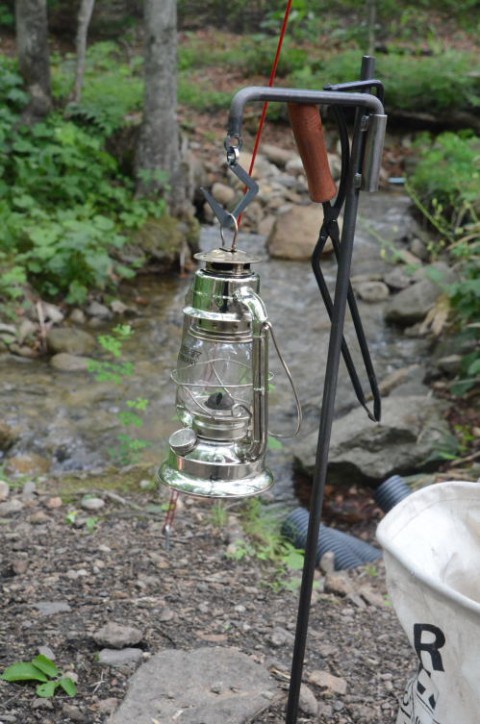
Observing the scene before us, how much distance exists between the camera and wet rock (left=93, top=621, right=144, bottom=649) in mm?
2496

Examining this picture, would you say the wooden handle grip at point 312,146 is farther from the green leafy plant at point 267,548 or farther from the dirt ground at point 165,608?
the green leafy plant at point 267,548

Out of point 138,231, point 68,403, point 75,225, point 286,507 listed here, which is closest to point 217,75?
point 138,231

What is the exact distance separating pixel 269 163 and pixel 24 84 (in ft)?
13.2

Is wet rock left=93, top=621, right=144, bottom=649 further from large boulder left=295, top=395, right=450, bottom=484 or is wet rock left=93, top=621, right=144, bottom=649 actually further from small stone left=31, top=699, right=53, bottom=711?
large boulder left=295, top=395, right=450, bottom=484

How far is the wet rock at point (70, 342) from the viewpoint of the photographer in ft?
20.5

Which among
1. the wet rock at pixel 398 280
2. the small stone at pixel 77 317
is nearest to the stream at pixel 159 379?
the small stone at pixel 77 317

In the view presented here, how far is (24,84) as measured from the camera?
341 inches

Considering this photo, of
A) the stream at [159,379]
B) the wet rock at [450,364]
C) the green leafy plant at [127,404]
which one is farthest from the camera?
the wet rock at [450,364]

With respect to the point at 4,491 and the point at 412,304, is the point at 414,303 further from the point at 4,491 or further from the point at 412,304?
A: the point at 4,491

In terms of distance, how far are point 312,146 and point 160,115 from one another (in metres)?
6.97

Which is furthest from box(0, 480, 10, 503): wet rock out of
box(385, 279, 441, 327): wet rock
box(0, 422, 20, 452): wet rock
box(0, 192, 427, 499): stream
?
box(385, 279, 441, 327): wet rock

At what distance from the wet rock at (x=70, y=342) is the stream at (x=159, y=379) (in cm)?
20

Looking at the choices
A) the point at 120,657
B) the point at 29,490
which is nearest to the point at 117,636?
the point at 120,657

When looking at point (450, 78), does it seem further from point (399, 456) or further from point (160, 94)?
point (399, 456)
